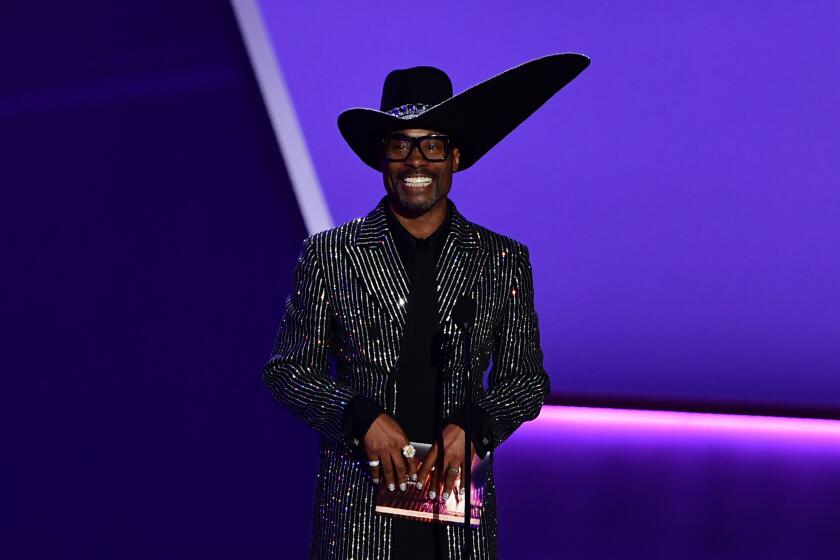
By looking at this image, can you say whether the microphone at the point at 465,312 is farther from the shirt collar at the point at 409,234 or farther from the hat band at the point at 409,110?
the hat band at the point at 409,110

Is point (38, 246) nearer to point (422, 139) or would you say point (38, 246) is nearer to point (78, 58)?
point (78, 58)

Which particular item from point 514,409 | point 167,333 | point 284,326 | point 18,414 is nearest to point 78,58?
point 167,333

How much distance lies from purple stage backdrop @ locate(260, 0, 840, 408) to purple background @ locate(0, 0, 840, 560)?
144 centimetres

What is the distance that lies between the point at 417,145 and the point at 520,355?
42 centimetres

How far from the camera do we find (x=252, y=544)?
148 inches

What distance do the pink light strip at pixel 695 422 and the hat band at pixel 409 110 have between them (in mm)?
4404

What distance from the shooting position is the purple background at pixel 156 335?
11.6 ft

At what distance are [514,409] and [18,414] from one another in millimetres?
2290

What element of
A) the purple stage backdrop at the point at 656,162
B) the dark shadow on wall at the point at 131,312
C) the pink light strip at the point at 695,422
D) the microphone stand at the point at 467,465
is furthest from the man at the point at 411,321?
the pink light strip at the point at 695,422

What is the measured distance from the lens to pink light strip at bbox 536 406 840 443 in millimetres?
5949

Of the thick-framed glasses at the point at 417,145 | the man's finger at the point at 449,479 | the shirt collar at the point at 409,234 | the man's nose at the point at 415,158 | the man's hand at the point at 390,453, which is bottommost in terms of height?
the man's finger at the point at 449,479

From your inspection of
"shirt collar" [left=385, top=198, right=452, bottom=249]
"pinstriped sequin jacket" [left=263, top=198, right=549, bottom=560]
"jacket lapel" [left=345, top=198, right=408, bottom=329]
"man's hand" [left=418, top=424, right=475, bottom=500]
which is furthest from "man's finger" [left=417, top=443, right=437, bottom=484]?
"shirt collar" [left=385, top=198, right=452, bottom=249]

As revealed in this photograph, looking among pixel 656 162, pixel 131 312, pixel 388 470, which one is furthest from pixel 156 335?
pixel 656 162

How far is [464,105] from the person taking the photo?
183 centimetres
